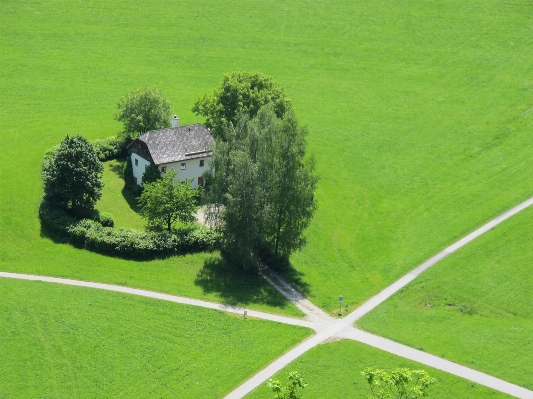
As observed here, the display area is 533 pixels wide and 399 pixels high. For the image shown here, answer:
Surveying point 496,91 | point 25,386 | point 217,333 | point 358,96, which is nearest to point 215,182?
point 217,333

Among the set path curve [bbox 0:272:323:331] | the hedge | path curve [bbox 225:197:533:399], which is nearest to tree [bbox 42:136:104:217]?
the hedge

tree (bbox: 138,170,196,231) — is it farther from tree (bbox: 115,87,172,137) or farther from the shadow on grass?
tree (bbox: 115,87,172,137)

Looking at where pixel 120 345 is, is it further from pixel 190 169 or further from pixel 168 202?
pixel 190 169

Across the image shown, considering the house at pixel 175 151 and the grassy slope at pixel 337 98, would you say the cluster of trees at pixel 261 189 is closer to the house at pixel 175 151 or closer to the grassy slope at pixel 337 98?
the grassy slope at pixel 337 98

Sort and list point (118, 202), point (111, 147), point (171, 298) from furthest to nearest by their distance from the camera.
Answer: point (111, 147) → point (118, 202) → point (171, 298)

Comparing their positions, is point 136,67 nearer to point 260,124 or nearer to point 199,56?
point 199,56

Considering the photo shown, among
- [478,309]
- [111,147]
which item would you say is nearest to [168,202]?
[111,147]

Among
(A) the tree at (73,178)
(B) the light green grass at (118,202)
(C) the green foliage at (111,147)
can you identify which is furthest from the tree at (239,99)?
(A) the tree at (73,178)
